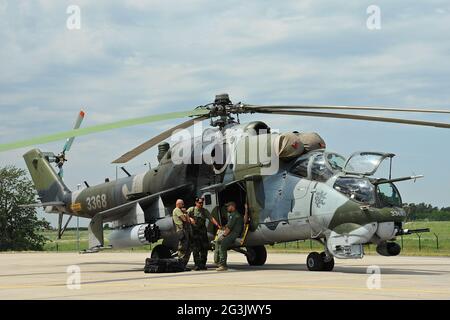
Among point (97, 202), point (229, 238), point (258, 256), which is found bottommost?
point (258, 256)

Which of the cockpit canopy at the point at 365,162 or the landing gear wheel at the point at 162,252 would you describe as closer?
the cockpit canopy at the point at 365,162

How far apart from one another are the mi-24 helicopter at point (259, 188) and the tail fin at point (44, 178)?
9.08ft

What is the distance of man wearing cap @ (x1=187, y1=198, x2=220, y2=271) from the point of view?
17.8m

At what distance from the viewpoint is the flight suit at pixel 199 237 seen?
58.4ft

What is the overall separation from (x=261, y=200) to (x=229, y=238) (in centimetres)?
129

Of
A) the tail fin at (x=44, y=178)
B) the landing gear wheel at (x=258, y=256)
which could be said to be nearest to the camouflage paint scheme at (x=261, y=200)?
the tail fin at (x=44, y=178)

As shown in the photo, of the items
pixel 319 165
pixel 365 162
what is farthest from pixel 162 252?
pixel 365 162

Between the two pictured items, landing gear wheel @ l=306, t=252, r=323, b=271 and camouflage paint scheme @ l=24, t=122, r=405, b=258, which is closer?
camouflage paint scheme @ l=24, t=122, r=405, b=258

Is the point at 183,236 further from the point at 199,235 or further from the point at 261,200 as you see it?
the point at 261,200

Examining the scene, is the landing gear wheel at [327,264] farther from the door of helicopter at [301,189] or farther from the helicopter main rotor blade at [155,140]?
the helicopter main rotor blade at [155,140]

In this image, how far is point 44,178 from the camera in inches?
994

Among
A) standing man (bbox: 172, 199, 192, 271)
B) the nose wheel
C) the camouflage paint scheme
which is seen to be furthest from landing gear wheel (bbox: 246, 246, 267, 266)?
the nose wheel

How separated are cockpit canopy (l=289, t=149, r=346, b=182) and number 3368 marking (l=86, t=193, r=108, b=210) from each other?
7499 millimetres

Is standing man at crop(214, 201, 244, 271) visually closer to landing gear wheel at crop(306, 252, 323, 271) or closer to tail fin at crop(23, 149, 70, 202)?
landing gear wheel at crop(306, 252, 323, 271)
